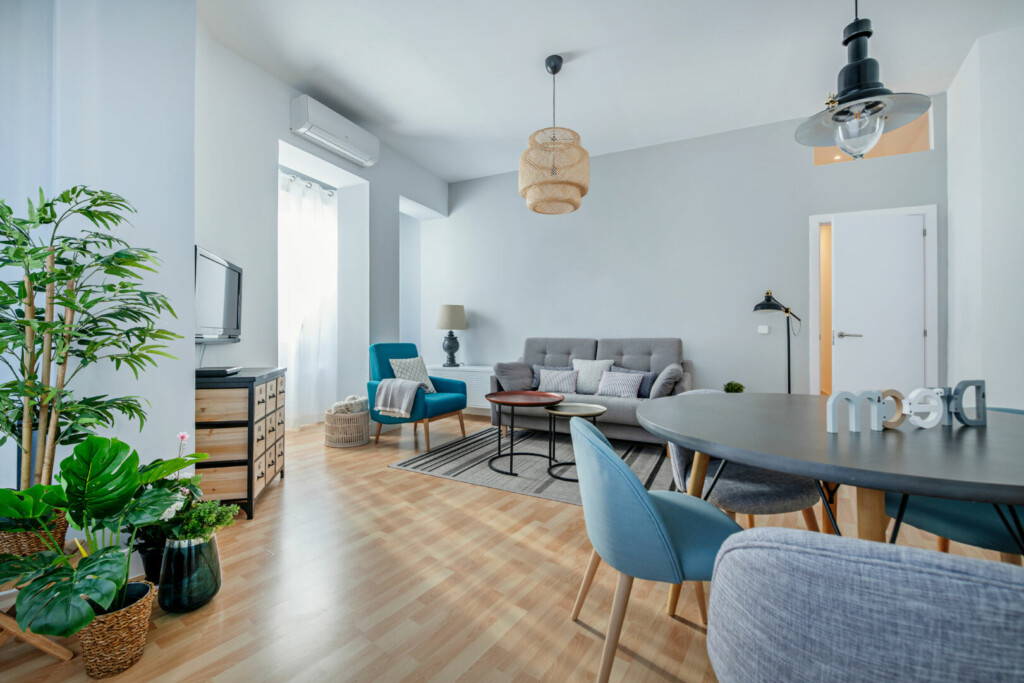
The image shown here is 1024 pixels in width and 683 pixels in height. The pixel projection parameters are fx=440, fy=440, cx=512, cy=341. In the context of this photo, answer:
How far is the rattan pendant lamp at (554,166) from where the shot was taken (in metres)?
3.01

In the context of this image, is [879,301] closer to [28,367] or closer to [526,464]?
[526,464]

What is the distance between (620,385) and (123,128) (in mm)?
3706

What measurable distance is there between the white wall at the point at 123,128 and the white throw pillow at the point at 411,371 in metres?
2.07

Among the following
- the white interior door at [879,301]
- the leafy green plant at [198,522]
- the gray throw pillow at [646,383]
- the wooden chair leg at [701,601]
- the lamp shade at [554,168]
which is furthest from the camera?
the gray throw pillow at [646,383]

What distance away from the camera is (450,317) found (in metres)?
5.31

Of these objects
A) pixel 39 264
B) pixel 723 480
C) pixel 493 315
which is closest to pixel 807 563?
pixel 723 480

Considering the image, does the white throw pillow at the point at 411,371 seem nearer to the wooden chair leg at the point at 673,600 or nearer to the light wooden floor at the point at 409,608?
the light wooden floor at the point at 409,608

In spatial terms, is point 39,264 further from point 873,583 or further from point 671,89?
point 671,89

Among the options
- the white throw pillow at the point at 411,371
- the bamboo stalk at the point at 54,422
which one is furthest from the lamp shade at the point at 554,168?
the bamboo stalk at the point at 54,422

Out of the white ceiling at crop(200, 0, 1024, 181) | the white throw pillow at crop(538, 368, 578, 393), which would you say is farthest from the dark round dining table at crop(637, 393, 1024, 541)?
the white throw pillow at crop(538, 368, 578, 393)

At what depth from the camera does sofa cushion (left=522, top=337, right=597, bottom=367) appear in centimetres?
473

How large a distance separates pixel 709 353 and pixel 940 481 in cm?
384

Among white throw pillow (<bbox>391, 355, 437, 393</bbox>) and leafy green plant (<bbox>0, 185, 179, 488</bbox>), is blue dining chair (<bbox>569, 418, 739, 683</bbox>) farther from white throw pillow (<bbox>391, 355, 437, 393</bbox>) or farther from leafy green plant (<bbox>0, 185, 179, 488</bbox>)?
white throw pillow (<bbox>391, 355, 437, 393</bbox>)

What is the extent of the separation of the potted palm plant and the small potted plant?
16 centimetres
